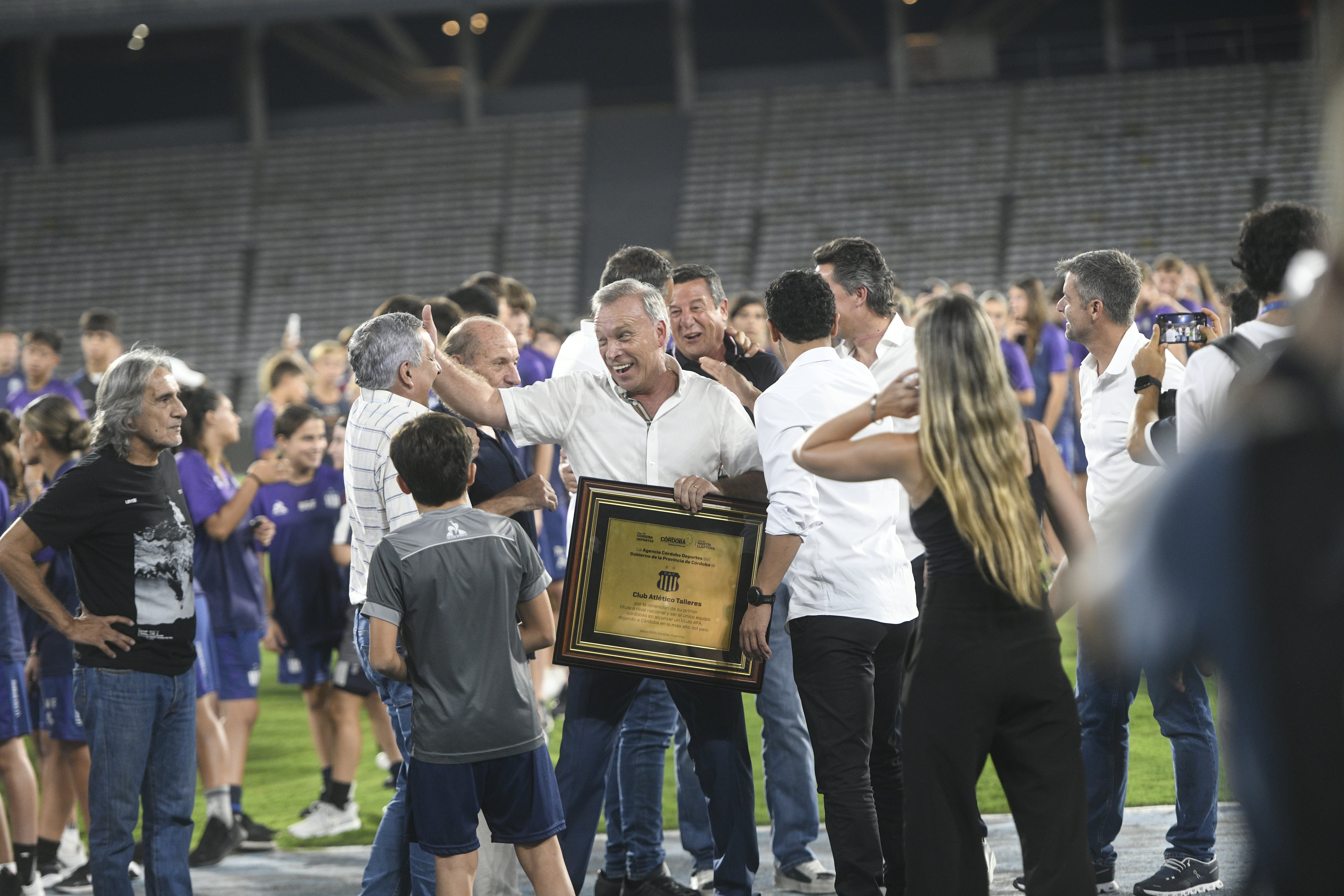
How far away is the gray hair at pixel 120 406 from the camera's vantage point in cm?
371

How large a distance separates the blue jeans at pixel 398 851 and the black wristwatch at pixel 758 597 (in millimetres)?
1019

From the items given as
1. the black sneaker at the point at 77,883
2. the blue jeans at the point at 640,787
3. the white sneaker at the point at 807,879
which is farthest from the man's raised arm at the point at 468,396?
the black sneaker at the point at 77,883

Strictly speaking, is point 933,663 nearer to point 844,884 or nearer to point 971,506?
point 971,506

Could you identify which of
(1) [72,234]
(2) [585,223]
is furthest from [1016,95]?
(1) [72,234]

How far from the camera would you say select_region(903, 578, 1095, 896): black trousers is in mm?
2699

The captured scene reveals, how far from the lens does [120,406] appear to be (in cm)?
371


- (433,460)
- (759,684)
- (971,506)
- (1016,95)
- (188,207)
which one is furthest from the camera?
(188,207)

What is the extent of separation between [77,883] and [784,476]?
133 inches

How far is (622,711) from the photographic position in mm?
3824

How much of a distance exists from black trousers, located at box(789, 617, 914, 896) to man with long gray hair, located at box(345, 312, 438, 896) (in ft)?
3.87

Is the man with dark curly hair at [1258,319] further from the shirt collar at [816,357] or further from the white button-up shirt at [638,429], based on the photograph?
the white button-up shirt at [638,429]

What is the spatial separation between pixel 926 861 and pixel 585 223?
21.0 m

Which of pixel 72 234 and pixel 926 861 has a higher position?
pixel 72 234

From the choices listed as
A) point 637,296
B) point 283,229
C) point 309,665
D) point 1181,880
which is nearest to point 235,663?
point 309,665
